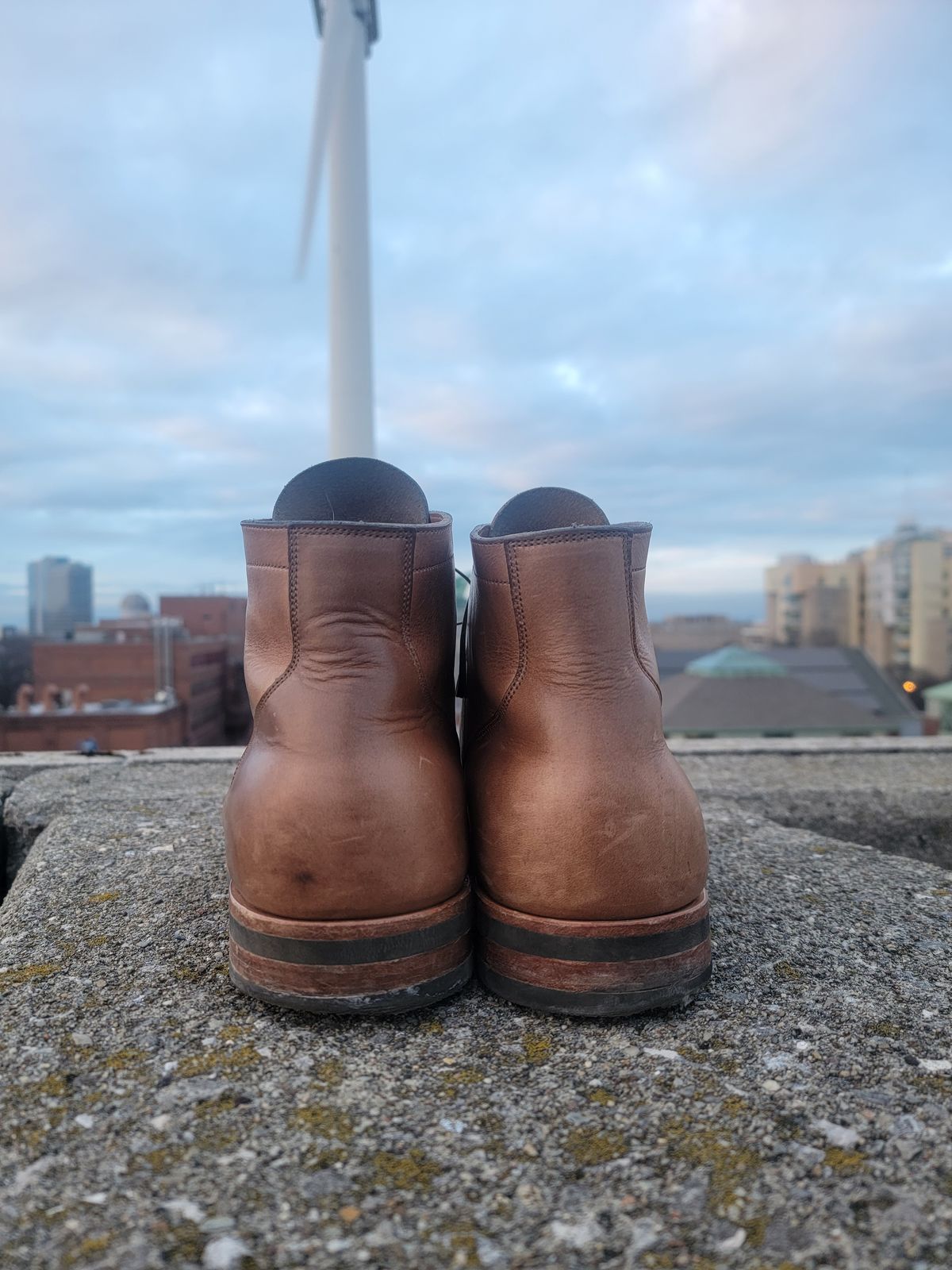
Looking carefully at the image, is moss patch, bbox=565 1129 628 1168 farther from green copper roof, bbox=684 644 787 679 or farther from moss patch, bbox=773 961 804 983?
green copper roof, bbox=684 644 787 679

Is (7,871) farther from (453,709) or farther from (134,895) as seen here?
(453,709)

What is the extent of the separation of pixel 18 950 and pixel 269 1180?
760mm

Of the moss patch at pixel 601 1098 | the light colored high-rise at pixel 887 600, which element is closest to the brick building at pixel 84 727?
the moss patch at pixel 601 1098

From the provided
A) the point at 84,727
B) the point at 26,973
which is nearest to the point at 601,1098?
the point at 26,973

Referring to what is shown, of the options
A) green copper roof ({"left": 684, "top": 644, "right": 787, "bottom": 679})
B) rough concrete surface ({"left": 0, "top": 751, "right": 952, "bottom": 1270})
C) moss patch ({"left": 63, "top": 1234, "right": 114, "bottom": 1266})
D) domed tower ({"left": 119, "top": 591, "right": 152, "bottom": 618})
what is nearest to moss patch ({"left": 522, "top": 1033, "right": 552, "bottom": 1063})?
rough concrete surface ({"left": 0, "top": 751, "right": 952, "bottom": 1270})

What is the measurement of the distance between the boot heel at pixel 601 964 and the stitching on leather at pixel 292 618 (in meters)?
0.50

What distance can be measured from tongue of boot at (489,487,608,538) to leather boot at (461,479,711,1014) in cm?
4

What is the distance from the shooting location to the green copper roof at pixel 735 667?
2244cm

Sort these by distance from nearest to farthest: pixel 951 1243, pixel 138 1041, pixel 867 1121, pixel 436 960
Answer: pixel 951 1243
pixel 867 1121
pixel 138 1041
pixel 436 960

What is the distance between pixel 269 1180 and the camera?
87 centimetres

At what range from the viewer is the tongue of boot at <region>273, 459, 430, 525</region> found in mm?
1451

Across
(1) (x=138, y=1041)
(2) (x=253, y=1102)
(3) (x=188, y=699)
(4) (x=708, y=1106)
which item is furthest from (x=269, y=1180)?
(3) (x=188, y=699)

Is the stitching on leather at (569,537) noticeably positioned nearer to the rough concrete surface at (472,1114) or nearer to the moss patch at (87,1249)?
the rough concrete surface at (472,1114)

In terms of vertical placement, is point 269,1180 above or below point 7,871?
above
